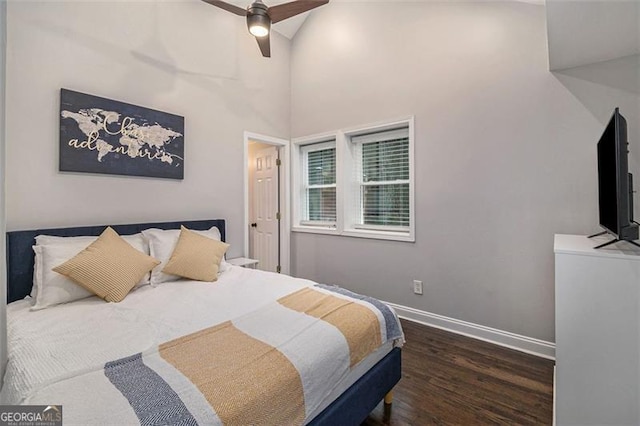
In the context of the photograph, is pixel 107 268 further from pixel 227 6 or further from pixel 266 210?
pixel 266 210

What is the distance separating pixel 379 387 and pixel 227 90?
3361mm

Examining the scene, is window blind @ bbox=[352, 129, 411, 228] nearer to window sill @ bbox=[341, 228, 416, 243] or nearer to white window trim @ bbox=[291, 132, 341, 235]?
window sill @ bbox=[341, 228, 416, 243]

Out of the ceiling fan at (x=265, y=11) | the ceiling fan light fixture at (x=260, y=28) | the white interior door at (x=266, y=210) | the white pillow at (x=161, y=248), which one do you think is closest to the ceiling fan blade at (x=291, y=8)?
the ceiling fan at (x=265, y=11)

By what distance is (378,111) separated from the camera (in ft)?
10.9

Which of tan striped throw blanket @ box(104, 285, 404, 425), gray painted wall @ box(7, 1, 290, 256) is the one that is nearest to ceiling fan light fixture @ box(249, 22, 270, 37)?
gray painted wall @ box(7, 1, 290, 256)

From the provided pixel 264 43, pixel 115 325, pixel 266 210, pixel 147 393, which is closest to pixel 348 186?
pixel 266 210

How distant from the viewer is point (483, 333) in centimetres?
264

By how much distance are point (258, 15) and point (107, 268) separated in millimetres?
2053

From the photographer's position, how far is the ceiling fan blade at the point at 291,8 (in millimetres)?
2064

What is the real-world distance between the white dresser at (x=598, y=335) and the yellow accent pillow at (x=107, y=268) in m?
2.70

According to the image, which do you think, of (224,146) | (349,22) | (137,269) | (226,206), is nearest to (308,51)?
(349,22)

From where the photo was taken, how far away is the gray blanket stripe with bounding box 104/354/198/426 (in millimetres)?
878

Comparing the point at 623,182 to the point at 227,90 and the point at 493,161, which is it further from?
the point at 227,90

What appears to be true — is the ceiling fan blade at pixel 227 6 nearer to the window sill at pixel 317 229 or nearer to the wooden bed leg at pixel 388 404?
the window sill at pixel 317 229
